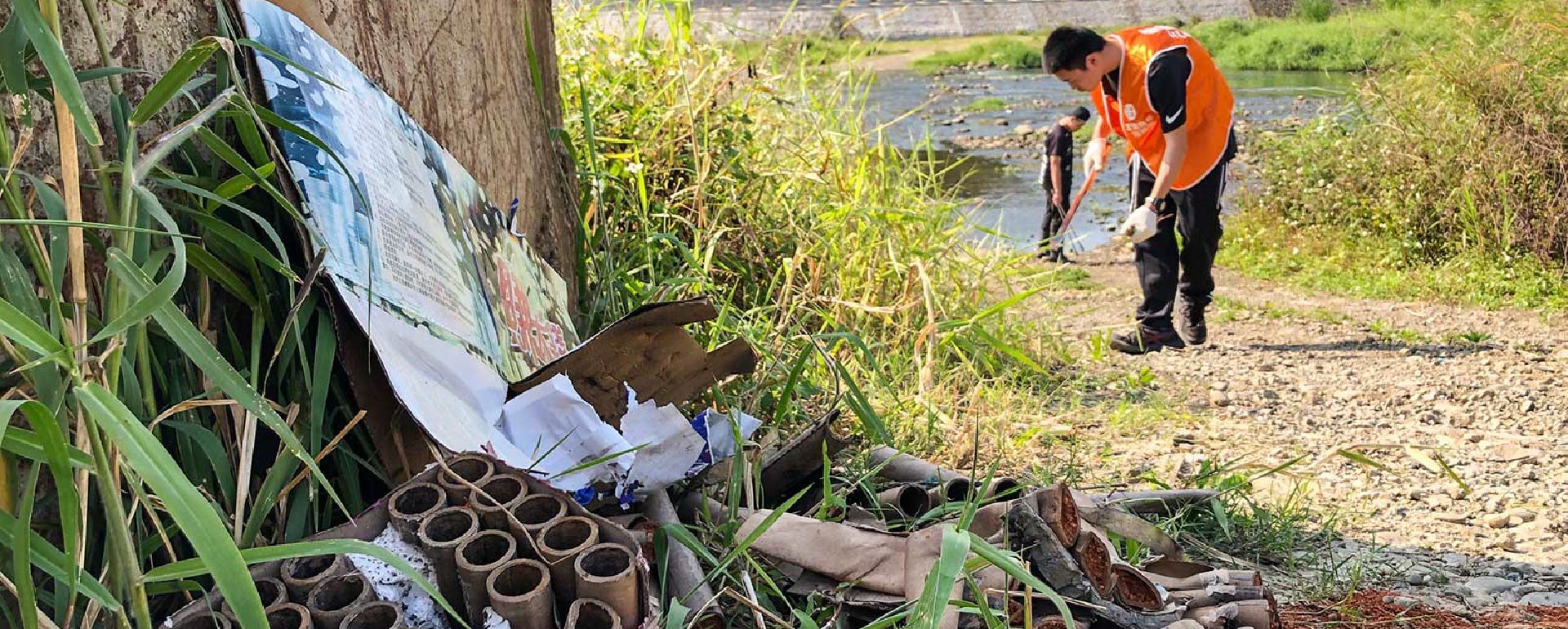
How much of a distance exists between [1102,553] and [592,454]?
75cm

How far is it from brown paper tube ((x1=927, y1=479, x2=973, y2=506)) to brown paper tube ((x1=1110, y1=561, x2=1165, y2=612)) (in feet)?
0.96

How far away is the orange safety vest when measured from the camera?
192 inches

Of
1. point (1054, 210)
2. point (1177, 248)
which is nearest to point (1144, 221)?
point (1177, 248)

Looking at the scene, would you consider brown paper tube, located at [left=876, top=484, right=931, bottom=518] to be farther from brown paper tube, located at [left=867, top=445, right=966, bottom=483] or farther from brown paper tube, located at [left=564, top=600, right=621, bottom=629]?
brown paper tube, located at [left=564, top=600, right=621, bottom=629]

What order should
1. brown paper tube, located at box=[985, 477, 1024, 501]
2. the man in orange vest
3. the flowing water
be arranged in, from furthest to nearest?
the flowing water < the man in orange vest < brown paper tube, located at box=[985, 477, 1024, 501]

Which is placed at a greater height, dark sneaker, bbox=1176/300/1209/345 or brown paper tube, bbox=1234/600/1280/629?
brown paper tube, bbox=1234/600/1280/629

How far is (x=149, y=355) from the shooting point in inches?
48.5

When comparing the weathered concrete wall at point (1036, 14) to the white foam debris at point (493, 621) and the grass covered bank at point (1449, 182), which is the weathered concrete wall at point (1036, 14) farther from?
the white foam debris at point (493, 621)

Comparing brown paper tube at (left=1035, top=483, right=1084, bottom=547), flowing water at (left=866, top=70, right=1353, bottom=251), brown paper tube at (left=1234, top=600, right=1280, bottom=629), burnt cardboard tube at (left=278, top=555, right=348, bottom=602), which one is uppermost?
burnt cardboard tube at (left=278, top=555, right=348, bottom=602)

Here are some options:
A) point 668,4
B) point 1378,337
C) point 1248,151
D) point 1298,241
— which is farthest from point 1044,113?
point 668,4

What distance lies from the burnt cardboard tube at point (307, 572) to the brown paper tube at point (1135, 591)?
1032mm

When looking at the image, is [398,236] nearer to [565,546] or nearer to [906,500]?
[565,546]

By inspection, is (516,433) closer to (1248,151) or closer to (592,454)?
(592,454)

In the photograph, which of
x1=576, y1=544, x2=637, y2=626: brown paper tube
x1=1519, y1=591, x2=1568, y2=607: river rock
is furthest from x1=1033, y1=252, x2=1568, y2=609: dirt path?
x1=576, y1=544, x2=637, y2=626: brown paper tube
